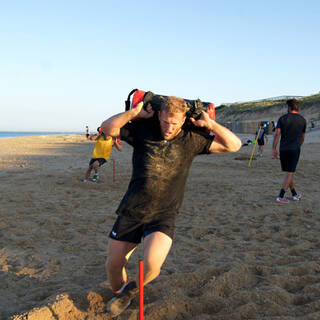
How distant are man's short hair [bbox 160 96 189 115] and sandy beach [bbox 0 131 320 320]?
1801 mm

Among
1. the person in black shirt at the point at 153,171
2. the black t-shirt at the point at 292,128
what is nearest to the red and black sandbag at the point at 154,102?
the person in black shirt at the point at 153,171

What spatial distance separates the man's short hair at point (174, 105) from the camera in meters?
2.75

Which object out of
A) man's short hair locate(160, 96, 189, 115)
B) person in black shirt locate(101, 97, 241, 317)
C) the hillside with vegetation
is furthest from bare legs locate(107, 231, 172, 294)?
the hillside with vegetation

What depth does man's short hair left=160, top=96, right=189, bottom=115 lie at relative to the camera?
2.75 metres

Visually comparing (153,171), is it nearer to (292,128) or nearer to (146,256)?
(146,256)

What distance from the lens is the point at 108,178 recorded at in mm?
10781

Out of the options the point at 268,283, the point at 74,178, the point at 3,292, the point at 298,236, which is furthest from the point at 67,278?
the point at 74,178

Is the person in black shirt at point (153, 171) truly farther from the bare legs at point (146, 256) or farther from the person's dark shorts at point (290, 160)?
the person's dark shorts at point (290, 160)

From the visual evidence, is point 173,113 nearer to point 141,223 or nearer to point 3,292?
point 141,223

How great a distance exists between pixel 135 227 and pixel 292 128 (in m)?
5.29

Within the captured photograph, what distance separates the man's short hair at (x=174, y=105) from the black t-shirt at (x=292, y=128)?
191 inches

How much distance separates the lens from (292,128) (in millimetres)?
7016

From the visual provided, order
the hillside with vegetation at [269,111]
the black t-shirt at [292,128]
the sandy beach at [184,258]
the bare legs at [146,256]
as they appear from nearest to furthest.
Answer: the bare legs at [146,256]
the sandy beach at [184,258]
the black t-shirt at [292,128]
the hillside with vegetation at [269,111]

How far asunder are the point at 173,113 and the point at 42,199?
18.5 ft
